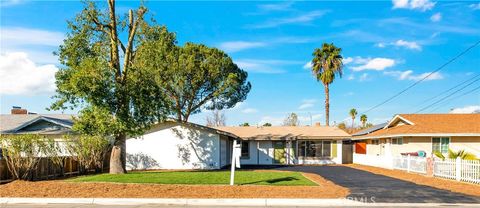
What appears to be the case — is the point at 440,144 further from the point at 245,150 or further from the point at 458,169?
the point at 245,150

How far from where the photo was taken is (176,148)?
93.7 ft

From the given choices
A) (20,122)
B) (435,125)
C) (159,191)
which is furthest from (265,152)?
(159,191)

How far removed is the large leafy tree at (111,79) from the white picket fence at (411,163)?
1475 cm

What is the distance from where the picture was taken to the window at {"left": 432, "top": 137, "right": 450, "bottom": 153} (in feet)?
88.2

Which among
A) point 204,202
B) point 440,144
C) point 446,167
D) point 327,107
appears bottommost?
point 204,202

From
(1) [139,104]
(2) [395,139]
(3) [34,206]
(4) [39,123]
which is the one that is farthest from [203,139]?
(3) [34,206]

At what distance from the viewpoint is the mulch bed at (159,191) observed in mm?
14086

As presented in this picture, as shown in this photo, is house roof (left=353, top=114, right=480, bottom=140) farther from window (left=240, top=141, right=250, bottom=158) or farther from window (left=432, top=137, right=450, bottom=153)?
window (left=240, top=141, right=250, bottom=158)

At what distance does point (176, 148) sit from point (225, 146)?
4861mm

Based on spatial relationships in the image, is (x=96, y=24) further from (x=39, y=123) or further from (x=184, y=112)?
(x=184, y=112)

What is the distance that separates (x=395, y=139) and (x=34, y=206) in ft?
83.2

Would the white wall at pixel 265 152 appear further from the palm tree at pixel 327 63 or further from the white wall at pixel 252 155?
the palm tree at pixel 327 63

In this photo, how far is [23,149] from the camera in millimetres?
18266

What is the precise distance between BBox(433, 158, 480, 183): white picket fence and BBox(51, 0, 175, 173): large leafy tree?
1513cm
